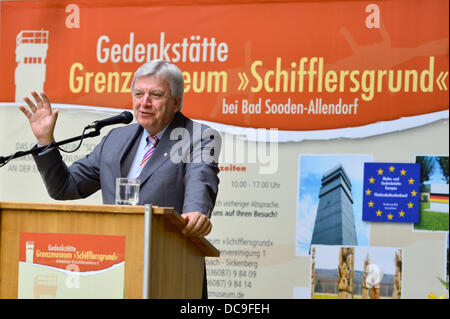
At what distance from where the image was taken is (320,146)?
4641 mm

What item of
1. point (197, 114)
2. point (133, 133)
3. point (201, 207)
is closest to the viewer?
point (201, 207)

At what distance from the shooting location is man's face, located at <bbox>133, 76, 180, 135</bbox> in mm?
3092

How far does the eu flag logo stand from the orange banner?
1.11 ft

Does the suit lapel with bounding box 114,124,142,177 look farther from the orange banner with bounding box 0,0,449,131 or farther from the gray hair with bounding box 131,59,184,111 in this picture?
the orange banner with bounding box 0,0,449,131

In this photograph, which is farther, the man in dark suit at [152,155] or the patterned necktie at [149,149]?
the patterned necktie at [149,149]

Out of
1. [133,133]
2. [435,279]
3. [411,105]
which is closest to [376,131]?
[411,105]

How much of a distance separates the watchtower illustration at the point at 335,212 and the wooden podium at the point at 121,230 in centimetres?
234

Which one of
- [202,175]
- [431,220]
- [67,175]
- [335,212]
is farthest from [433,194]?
[67,175]

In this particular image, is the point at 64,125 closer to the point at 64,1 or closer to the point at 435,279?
the point at 64,1

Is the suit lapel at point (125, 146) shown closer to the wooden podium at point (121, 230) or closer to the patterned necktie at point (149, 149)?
the patterned necktie at point (149, 149)

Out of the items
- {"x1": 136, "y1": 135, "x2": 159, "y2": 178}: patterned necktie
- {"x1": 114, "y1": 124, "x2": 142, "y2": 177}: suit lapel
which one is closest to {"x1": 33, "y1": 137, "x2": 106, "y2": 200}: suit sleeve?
{"x1": 114, "y1": 124, "x2": 142, "y2": 177}: suit lapel

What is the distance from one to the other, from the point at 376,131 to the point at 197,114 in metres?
1.21

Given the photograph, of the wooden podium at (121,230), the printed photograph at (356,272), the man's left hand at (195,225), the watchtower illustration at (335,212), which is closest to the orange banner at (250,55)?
the watchtower illustration at (335,212)

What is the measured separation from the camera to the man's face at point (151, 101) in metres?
3.09
